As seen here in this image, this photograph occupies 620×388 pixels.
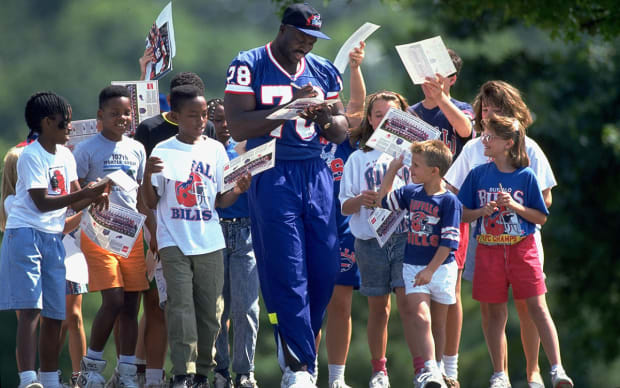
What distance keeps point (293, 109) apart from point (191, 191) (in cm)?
107

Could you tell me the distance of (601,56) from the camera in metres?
17.4

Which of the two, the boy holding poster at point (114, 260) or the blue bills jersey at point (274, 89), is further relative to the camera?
the boy holding poster at point (114, 260)

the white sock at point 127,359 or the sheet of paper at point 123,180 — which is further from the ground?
the sheet of paper at point 123,180

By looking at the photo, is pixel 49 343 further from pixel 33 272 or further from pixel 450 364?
pixel 450 364

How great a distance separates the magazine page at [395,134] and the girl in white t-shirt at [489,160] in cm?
→ 59

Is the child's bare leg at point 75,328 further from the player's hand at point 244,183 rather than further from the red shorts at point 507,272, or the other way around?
the red shorts at point 507,272

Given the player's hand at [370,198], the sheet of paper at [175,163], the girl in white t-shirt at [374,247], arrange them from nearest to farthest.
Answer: the sheet of paper at [175,163]
the player's hand at [370,198]
the girl in white t-shirt at [374,247]

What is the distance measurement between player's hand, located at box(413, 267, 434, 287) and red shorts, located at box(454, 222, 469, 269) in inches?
23.6

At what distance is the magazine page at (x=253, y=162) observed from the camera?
6.04 metres

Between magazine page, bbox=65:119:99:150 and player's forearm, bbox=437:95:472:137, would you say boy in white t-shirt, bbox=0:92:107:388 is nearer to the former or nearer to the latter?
magazine page, bbox=65:119:99:150

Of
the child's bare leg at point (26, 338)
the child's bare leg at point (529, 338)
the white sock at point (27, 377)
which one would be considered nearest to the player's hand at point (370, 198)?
the child's bare leg at point (529, 338)

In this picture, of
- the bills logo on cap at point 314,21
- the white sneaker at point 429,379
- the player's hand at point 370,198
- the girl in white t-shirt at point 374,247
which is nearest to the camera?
the bills logo on cap at point 314,21

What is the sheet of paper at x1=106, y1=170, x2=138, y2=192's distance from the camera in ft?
21.5

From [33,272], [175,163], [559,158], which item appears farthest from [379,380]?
[559,158]
